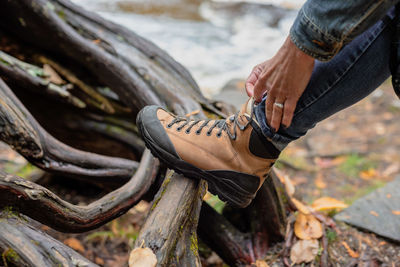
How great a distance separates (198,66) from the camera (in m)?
6.72

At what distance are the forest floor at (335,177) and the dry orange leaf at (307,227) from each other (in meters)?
0.10

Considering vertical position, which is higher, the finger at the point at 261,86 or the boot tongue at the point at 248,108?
the finger at the point at 261,86

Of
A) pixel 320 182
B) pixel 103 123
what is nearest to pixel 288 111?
pixel 103 123

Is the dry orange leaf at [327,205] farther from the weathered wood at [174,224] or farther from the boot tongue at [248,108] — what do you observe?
the boot tongue at [248,108]

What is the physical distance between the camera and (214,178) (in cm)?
164

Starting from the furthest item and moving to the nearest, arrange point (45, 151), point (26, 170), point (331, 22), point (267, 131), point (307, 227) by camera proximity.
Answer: point (26, 170), point (307, 227), point (45, 151), point (267, 131), point (331, 22)

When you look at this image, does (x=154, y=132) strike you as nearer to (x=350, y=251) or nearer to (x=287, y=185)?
(x=287, y=185)

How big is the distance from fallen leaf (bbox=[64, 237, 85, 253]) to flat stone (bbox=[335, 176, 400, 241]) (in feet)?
5.85

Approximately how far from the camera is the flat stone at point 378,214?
2098 millimetres

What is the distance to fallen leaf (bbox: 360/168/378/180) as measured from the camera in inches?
140

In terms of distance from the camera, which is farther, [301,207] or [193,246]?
[301,207]

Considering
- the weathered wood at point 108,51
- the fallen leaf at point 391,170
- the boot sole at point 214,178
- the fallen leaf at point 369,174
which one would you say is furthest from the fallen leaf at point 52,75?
the fallen leaf at point 391,170

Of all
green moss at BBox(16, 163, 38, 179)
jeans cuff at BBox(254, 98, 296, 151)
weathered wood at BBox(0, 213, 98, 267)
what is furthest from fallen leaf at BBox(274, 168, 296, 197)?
green moss at BBox(16, 163, 38, 179)

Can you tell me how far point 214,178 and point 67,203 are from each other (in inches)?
25.9
